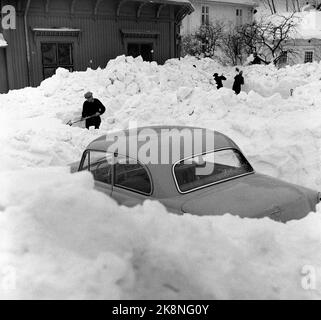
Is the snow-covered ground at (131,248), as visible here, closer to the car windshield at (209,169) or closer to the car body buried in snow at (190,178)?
the car body buried in snow at (190,178)

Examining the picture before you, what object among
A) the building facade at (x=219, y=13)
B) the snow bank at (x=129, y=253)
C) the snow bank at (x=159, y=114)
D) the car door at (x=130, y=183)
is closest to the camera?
the snow bank at (x=129, y=253)

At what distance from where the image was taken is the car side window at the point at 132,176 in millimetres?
5691

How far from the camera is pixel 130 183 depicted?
5887mm

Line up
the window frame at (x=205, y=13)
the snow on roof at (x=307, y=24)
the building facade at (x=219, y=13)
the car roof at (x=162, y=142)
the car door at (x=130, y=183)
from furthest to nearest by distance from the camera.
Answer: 1. the window frame at (x=205, y=13)
2. the building facade at (x=219, y=13)
3. the snow on roof at (x=307, y=24)
4. the car roof at (x=162, y=142)
5. the car door at (x=130, y=183)

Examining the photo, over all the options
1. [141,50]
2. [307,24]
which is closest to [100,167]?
[141,50]

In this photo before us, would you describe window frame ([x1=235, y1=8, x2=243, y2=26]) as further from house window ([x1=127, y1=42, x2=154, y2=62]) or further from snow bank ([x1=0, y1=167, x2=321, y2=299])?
snow bank ([x1=0, y1=167, x2=321, y2=299])

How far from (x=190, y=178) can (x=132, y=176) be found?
759 mm

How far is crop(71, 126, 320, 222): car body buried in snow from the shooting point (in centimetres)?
536

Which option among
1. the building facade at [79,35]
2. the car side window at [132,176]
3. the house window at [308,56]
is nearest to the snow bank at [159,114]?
the building facade at [79,35]

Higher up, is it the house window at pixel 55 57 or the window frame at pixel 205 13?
the window frame at pixel 205 13

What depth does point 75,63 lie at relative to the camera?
1827 cm

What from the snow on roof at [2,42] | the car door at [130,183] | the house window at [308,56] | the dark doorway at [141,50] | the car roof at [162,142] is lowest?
the car door at [130,183]

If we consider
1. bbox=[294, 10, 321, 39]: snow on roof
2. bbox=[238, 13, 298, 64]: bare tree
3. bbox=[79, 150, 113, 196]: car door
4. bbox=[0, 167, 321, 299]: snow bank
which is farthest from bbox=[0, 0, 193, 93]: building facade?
bbox=[294, 10, 321, 39]: snow on roof

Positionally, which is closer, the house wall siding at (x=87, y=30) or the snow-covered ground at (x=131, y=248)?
the snow-covered ground at (x=131, y=248)
